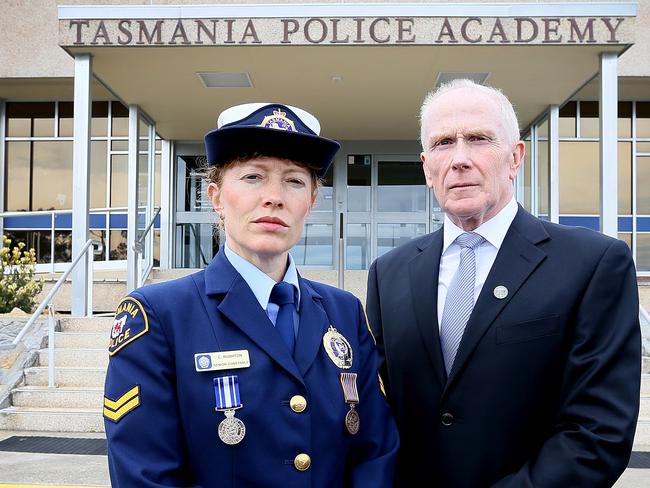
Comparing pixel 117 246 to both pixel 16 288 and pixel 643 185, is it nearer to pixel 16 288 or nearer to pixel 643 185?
pixel 16 288

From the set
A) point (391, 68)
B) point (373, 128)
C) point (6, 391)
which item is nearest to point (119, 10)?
point (391, 68)

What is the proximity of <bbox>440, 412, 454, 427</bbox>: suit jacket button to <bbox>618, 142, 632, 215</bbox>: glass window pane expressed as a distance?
38.2 ft

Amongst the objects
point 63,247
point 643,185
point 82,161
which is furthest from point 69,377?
point 643,185

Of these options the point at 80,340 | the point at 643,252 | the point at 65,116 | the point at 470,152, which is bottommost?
the point at 80,340

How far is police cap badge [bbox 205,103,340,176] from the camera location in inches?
63.5

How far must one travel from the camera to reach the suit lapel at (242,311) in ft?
5.20

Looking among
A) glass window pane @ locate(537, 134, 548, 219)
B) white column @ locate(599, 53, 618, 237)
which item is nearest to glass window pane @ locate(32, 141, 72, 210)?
glass window pane @ locate(537, 134, 548, 219)

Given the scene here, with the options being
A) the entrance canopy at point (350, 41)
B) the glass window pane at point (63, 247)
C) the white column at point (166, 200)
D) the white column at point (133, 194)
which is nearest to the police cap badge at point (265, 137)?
the entrance canopy at point (350, 41)

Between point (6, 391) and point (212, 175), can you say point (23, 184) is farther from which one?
point (212, 175)

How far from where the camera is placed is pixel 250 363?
1569 millimetres

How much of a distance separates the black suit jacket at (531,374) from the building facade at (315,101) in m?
0.86

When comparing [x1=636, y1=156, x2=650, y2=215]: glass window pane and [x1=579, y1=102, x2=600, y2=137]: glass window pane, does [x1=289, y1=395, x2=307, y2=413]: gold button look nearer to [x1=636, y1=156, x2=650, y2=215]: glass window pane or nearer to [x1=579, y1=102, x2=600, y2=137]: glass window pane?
[x1=579, y1=102, x2=600, y2=137]: glass window pane

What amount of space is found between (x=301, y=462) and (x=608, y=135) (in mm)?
6465

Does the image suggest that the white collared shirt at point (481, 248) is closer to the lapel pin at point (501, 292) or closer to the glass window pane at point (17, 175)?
the lapel pin at point (501, 292)
